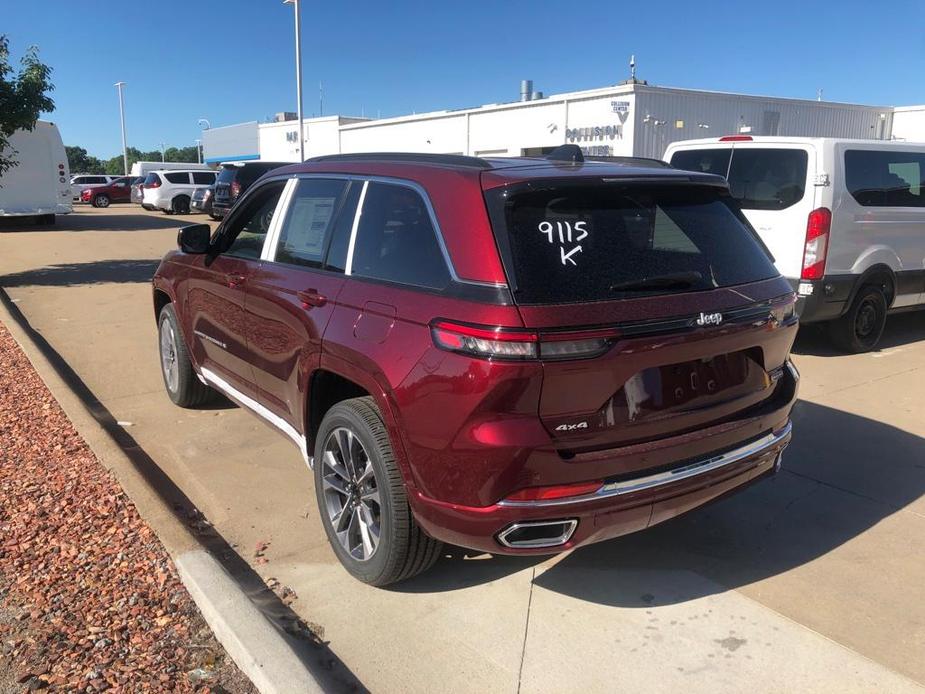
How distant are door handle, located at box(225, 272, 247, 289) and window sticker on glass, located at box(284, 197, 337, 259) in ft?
1.36

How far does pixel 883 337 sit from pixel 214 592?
7.72 m

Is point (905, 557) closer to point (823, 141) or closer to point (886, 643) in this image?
point (886, 643)

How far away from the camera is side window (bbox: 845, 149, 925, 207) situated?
6824mm

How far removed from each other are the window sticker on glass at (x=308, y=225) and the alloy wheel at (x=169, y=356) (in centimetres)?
189

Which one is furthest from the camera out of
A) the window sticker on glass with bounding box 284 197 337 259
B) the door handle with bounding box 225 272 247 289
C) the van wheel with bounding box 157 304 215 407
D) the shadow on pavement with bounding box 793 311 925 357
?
the shadow on pavement with bounding box 793 311 925 357

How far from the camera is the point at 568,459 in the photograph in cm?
261

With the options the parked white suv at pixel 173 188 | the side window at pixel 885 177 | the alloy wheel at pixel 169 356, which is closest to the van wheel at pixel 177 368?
the alloy wheel at pixel 169 356

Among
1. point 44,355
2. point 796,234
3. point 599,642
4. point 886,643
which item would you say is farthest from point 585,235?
point 44,355

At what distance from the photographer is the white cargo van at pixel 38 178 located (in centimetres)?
2103

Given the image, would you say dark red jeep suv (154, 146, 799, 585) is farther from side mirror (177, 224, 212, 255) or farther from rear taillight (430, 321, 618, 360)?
side mirror (177, 224, 212, 255)

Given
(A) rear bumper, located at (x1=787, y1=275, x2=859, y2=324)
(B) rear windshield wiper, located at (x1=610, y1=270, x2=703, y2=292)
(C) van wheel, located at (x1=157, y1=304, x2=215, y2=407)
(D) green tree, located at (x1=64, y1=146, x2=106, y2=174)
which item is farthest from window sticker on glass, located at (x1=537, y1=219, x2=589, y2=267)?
(D) green tree, located at (x1=64, y1=146, x2=106, y2=174)

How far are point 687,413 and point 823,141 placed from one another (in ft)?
16.0

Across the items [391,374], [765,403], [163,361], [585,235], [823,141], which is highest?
[823,141]

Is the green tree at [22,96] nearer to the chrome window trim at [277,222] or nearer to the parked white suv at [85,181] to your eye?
the chrome window trim at [277,222]
